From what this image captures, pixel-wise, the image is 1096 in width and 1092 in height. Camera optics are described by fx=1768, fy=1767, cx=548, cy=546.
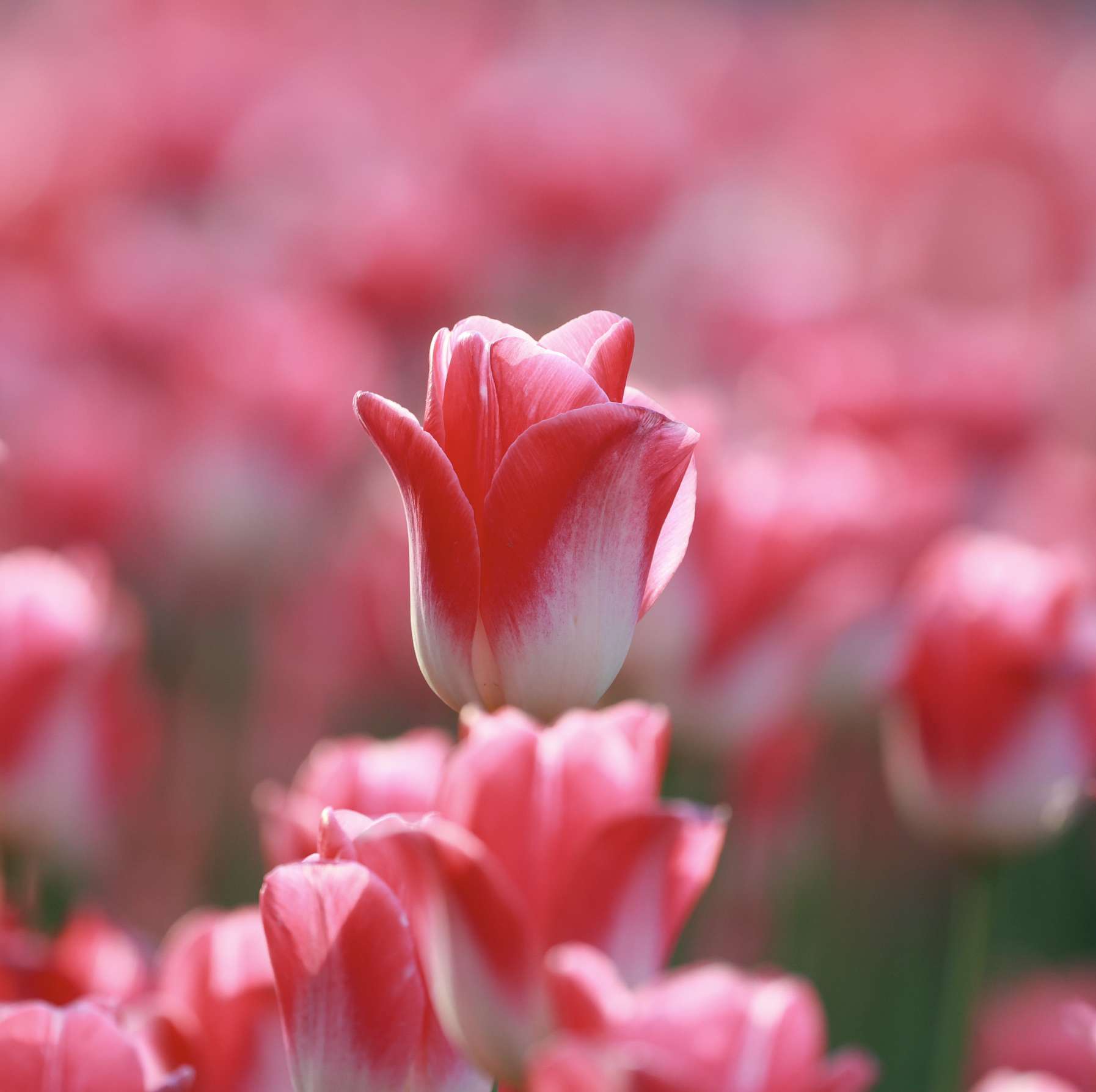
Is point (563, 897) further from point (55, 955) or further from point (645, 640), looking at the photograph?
point (645, 640)

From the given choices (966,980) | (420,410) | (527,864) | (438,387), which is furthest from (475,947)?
(420,410)

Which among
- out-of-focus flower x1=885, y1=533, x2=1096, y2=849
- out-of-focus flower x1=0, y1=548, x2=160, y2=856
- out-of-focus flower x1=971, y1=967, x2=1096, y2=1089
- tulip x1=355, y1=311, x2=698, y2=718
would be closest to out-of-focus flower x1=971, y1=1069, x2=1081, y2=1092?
out-of-focus flower x1=971, y1=967, x2=1096, y2=1089

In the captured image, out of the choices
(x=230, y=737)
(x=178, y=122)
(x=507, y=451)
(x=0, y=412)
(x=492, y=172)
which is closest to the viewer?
(x=507, y=451)

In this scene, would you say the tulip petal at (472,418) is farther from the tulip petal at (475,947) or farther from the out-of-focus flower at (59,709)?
the out-of-focus flower at (59,709)

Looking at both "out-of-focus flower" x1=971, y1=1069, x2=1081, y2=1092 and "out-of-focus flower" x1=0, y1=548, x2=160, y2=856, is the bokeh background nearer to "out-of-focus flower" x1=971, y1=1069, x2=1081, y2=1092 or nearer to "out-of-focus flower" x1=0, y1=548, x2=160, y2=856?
"out-of-focus flower" x1=0, y1=548, x2=160, y2=856

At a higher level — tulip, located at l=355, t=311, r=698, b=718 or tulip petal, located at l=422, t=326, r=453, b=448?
tulip petal, located at l=422, t=326, r=453, b=448

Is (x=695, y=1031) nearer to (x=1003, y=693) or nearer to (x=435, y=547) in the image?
(x=435, y=547)

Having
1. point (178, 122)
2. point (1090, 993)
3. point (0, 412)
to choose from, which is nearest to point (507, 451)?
point (1090, 993)
